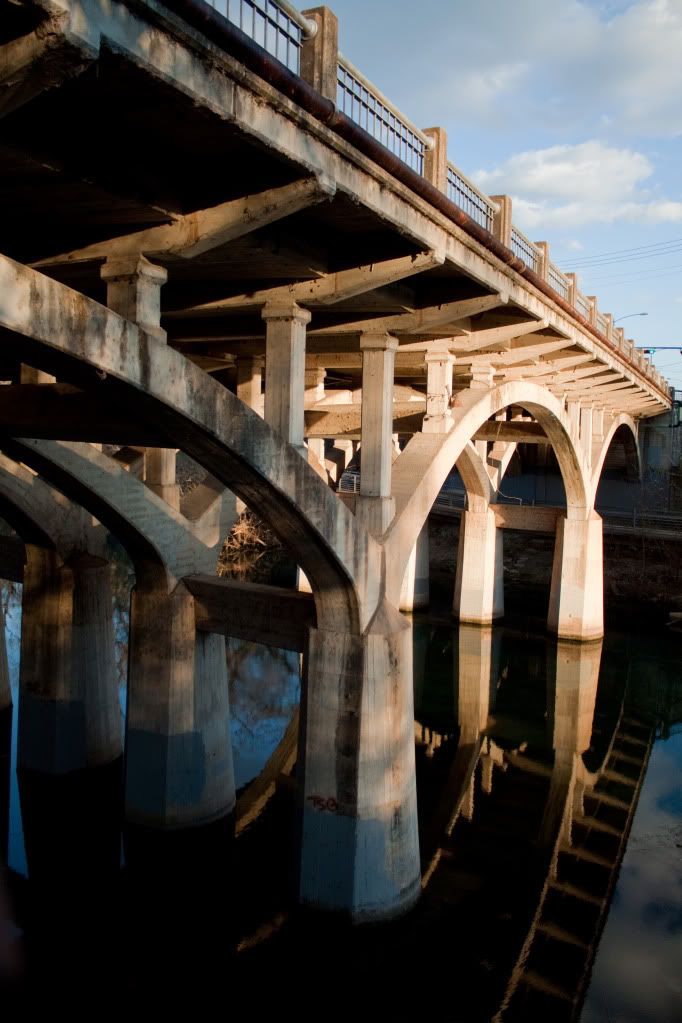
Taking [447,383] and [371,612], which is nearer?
[371,612]

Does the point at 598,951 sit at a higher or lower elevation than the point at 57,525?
lower

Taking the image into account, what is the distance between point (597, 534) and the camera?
80.5 ft

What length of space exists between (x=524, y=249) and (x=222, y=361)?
17.2 feet

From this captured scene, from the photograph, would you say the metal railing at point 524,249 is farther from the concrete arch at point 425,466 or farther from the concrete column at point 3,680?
the concrete column at point 3,680

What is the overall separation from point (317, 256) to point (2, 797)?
9.89 m

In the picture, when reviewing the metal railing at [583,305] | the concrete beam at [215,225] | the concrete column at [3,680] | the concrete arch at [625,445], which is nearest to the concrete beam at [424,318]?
the concrete beam at [215,225]

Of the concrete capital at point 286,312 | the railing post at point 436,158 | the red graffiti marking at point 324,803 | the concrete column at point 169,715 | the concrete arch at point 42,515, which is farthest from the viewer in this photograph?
the concrete arch at point 42,515

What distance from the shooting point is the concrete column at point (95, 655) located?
12.6 m

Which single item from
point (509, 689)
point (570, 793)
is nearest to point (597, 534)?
point (509, 689)

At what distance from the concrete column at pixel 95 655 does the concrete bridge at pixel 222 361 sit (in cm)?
4

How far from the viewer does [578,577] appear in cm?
2388

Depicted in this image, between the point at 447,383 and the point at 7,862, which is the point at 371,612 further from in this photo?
the point at 7,862

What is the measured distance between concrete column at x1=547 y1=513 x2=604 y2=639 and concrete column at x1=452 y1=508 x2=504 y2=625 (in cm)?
195

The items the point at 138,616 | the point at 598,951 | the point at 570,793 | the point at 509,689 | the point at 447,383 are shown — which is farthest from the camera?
the point at 509,689
